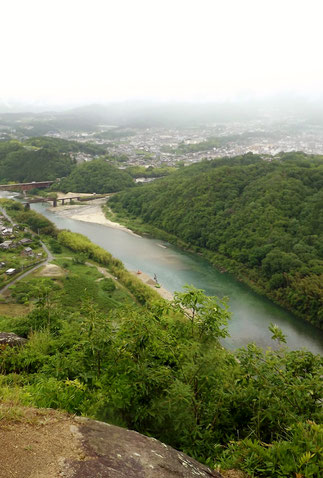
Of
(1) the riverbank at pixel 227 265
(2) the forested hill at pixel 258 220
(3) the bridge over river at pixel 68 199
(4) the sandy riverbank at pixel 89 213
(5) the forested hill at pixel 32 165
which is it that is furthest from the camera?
(5) the forested hill at pixel 32 165

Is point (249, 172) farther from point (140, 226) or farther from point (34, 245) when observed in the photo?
point (34, 245)

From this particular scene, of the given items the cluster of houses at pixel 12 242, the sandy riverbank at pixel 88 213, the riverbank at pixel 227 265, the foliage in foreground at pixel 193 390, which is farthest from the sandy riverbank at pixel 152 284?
the foliage in foreground at pixel 193 390

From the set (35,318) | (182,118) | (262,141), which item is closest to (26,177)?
(35,318)

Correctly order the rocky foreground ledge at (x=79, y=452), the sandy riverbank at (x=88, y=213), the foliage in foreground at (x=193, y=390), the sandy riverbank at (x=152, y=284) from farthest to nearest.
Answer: the sandy riverbank at (x=88, y=213)
the sandy riverbank at (x=152, y=284)
the foliage in foreground at (x=193, y=390)
the rocky foreground ledge at (x=79, y=452)

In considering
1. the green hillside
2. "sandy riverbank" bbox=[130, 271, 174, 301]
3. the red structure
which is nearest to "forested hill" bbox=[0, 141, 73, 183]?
the red structure

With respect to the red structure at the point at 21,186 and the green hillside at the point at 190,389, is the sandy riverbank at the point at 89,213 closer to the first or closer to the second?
the red structure at the point at 21,186

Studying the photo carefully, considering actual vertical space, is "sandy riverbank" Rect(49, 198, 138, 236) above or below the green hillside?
below

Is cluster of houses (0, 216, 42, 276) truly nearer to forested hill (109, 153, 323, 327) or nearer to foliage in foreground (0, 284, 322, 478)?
forested hill (109, 153, 323, 327)
